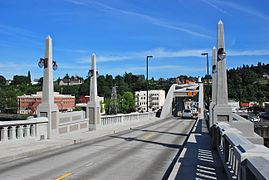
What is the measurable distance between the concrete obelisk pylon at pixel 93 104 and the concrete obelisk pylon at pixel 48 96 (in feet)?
19.9

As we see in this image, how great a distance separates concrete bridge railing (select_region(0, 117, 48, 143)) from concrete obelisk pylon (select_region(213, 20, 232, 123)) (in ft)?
28.5

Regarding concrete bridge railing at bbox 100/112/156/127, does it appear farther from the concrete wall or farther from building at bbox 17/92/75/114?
building at bbox 17/92/75/114

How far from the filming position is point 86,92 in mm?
184750

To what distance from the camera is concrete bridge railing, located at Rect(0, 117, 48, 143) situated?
47.6 ft

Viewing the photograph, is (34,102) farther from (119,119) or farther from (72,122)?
(72,122)

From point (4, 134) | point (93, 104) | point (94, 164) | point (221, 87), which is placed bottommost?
point (94, 164)

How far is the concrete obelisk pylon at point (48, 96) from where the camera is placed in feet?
59.2

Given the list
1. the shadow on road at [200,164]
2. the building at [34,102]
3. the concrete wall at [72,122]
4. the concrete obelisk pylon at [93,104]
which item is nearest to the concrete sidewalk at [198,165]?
the shadow on road at [200,164]

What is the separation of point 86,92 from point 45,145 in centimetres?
17080

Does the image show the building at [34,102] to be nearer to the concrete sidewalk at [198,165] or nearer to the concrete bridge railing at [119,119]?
the concrete bridge railing at [119,119]

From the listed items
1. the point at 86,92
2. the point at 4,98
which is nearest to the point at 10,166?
the point at 4,98

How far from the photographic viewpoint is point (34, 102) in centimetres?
12488

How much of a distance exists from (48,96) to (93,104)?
662cm

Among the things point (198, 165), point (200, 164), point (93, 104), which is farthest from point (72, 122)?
point (198, 165)
